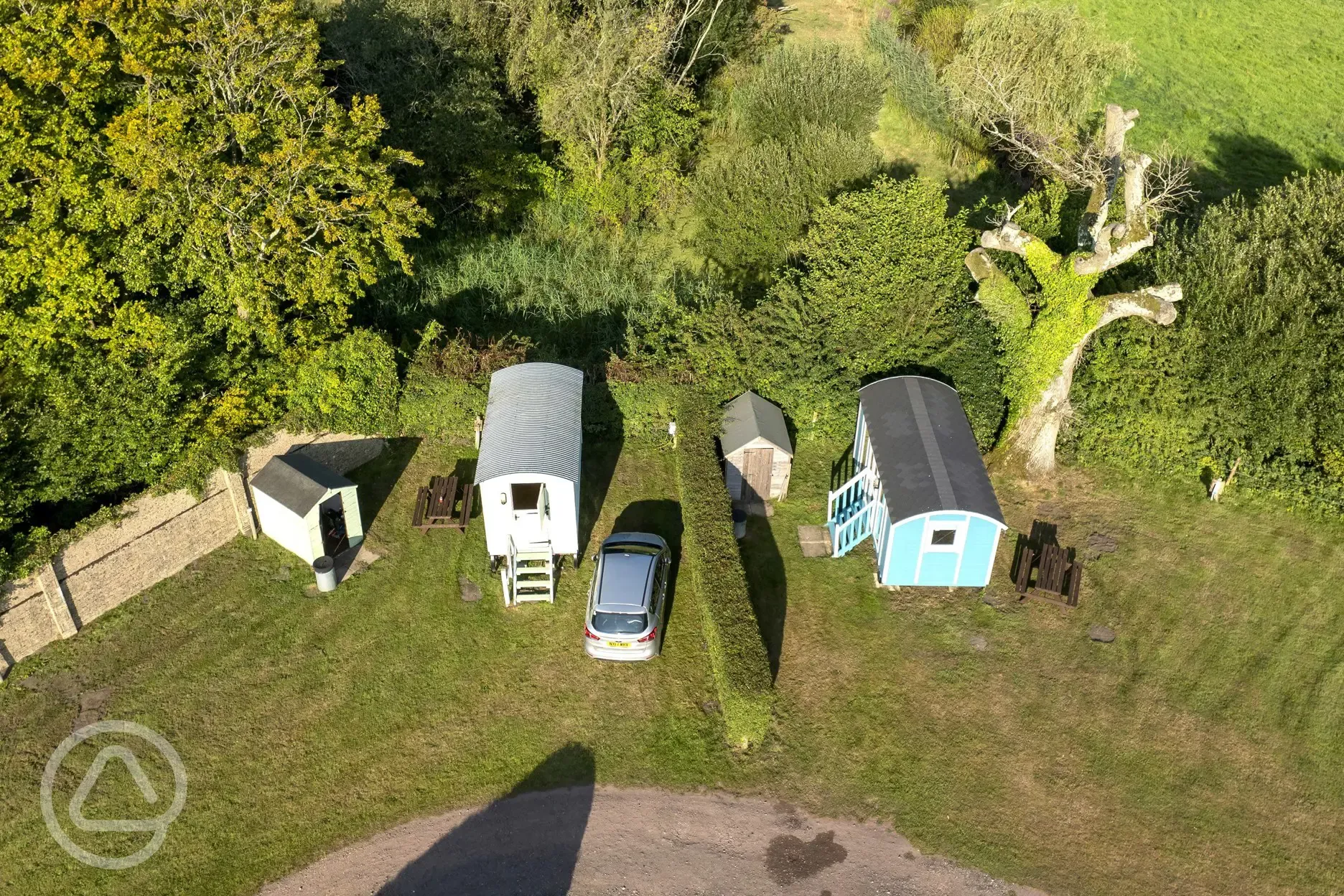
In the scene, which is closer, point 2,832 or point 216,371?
point 2,832

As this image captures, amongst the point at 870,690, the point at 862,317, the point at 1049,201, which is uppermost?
the point at 1049,201

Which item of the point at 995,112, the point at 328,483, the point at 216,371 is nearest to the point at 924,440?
the point at 328,483

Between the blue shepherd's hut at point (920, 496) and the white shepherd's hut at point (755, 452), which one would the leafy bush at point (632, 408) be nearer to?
A: the white shepherd's hut at point (755, 452)

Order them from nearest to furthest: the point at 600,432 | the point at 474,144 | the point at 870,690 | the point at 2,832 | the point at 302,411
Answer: the point at 2,832 → the point at 870,690 → the point at 302,411 → the point at 600,432 → the point at 474,144

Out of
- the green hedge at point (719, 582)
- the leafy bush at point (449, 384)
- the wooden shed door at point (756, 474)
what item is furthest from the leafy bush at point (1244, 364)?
the leafy bush at point (449, 384)

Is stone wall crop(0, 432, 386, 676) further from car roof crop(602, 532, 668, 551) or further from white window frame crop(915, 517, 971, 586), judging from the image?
white window frame crop(915, 517, 971, 586)

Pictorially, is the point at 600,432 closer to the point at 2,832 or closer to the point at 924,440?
the point at 924,440

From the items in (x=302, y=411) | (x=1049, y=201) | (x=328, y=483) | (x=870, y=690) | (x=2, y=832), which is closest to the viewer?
A: (x=2, y=832)

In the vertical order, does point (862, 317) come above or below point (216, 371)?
above
